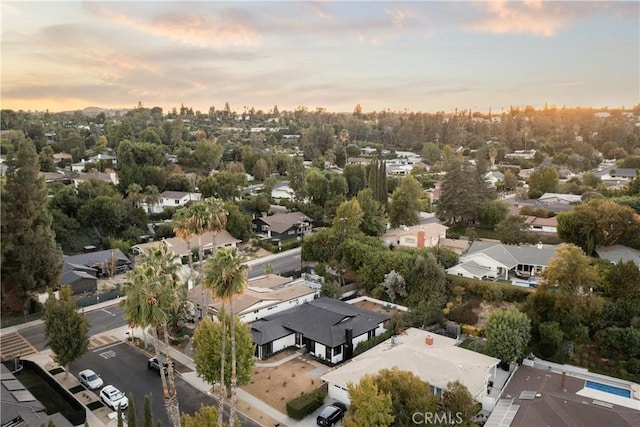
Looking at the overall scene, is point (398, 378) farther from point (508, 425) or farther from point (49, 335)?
point (49, 335)

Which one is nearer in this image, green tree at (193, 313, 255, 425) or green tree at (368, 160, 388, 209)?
green tree at (193, 313, 255, 425)

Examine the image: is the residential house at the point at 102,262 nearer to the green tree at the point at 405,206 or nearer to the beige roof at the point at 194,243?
the beige roof at the point at 194,243

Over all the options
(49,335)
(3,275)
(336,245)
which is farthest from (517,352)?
(3,275)

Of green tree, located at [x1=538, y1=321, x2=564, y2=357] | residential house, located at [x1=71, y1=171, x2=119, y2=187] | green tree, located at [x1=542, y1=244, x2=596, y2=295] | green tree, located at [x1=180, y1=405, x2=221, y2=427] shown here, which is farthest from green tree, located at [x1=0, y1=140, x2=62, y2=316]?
residential house, located at [x1=71, y1=171, x2=119, y2=187]

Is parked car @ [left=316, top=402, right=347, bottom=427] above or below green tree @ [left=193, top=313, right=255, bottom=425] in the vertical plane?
below

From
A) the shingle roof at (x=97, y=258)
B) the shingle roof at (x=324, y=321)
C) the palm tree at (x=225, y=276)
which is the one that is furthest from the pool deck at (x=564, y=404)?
the shingle roof at (x=97, y=258)

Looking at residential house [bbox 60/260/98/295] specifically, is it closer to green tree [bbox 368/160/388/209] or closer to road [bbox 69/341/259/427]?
road [bbox 69/341/259/427]
